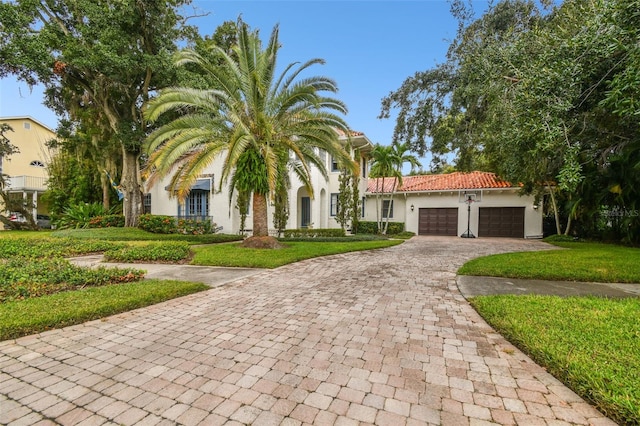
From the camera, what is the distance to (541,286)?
20.9 feet

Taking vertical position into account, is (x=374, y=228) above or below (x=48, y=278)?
above

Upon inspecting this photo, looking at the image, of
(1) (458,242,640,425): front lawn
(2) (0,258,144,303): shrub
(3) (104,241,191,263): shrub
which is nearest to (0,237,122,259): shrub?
(3) (104,241,191,263): shrub

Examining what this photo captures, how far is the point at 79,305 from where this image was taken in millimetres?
4602

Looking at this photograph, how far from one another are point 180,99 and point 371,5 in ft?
25.7

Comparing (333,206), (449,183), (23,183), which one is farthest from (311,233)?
(23,183)

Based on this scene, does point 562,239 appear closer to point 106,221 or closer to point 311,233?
point 311,233

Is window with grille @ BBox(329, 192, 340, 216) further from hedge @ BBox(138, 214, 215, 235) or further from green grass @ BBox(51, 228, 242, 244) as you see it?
hedge @ BBox(138, 214, 215, 235)

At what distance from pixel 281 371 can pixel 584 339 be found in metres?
3.50

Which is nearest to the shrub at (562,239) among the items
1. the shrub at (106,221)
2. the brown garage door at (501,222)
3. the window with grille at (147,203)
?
the brown garage door at (501,222)

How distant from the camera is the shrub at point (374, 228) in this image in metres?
21.3

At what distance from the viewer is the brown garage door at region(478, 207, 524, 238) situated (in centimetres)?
1964

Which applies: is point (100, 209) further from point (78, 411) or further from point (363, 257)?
point (78, 411)

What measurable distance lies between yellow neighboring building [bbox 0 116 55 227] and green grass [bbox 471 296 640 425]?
110 ft

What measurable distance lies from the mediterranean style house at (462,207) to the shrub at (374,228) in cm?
78
